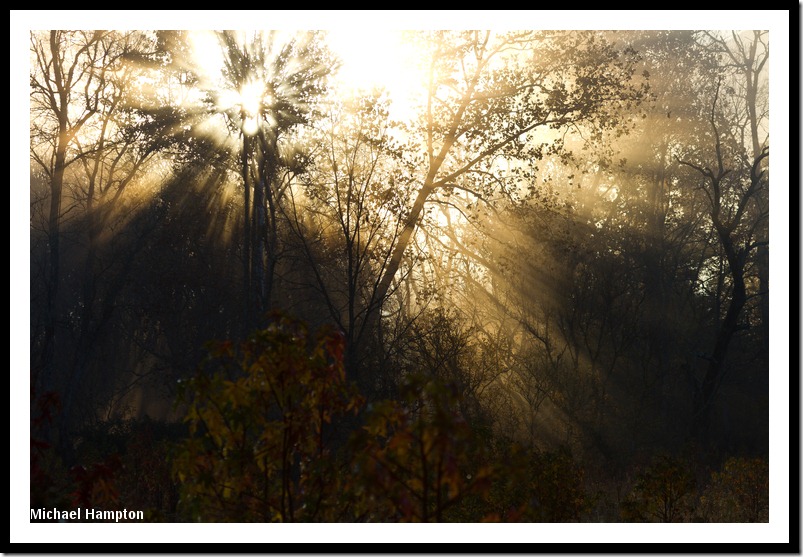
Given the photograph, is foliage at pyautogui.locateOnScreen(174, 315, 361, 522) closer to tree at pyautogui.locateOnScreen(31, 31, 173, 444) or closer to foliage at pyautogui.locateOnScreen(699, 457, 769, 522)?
foliage at pyautogui.locateOnScreen(699, 457, 769, 522)

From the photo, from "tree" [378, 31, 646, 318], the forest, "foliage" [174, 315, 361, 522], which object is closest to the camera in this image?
"foliage" [174, 315, 361, 522]

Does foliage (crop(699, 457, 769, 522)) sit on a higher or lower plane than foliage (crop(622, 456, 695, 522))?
Result: lower

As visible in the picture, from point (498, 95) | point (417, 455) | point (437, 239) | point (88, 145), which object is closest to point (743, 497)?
point (417, 455)

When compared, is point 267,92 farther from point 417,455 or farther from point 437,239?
point 417,455

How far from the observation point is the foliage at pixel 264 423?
12.1ft

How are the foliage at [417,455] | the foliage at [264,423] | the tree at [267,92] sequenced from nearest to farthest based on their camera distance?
1. the foliage at [417,455]
2. the foliage at [264,423]
3. the tree at [267,92]

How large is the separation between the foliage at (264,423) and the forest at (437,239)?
249 centimetres

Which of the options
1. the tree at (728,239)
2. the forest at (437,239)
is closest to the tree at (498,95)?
the forest at (437,239)

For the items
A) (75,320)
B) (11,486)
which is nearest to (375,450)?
(11,486)

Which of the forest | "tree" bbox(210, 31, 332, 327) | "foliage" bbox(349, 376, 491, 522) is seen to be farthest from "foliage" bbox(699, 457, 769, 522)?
"tree" bbox(210, 31, 332, 327)

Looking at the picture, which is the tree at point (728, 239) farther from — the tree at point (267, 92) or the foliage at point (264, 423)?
the foliage at point (264, 423)

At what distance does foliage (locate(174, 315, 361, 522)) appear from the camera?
368cm

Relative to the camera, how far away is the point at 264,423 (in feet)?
12.3

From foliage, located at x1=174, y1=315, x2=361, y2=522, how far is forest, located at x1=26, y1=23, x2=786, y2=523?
8.17 feet
